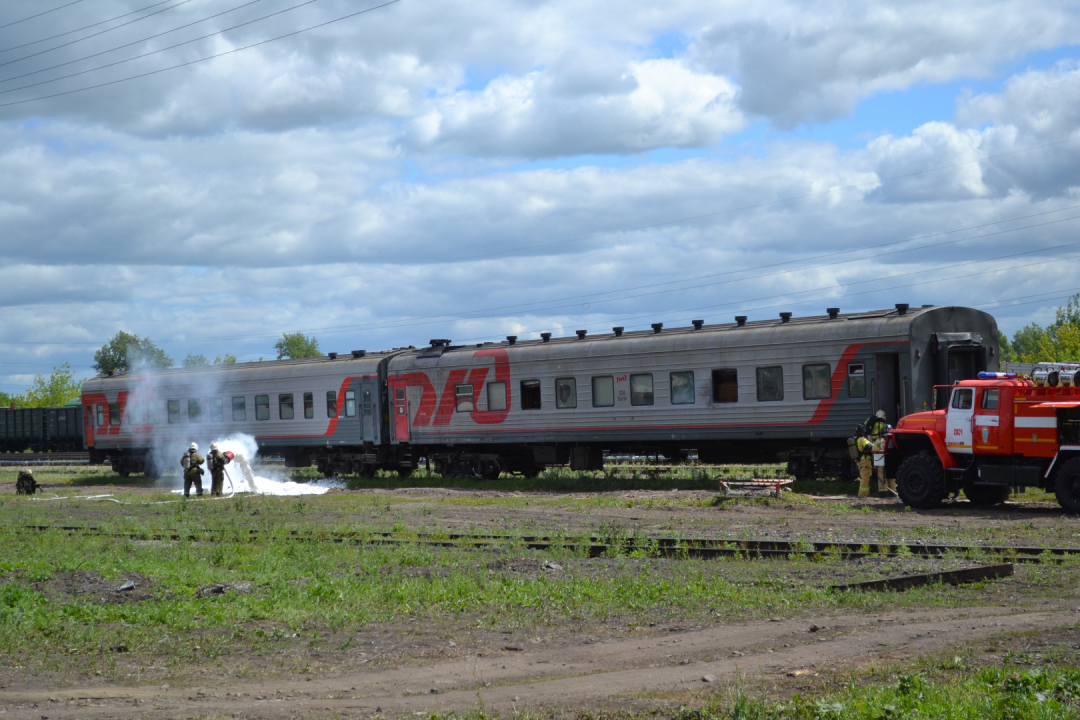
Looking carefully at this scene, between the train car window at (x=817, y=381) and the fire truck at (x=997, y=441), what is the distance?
3.13m

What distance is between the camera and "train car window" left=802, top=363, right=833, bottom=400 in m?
23.7

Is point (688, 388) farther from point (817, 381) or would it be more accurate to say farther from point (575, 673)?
point (575, 673)

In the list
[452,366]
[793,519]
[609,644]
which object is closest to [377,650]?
[609,644]

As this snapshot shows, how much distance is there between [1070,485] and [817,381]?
6.78 metres

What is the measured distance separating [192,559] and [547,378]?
14.7m

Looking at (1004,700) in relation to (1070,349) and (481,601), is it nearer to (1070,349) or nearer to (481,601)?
(481,601)

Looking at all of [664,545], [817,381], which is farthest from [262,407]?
[664,545]

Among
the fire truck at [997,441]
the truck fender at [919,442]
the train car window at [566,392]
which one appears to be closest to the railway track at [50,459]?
the train car window at [566,392]

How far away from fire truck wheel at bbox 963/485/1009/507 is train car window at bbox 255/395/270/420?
74.3 ft

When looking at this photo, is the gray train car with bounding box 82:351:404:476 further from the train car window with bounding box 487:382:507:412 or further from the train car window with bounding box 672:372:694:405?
the train car window with bounding box 672:372:694:405

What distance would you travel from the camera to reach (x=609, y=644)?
943 centimetres

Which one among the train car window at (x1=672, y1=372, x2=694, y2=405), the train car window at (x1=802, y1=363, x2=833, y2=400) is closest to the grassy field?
the train car window at (x1=802, y1=363, x2=833, y2=400)

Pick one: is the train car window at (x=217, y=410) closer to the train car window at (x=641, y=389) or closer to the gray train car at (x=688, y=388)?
the gray train car at (x=688, y=388)

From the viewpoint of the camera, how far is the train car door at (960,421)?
757 inches
